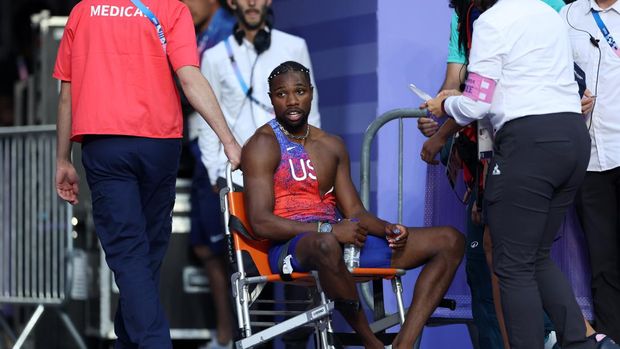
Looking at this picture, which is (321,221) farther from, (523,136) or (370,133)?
(523,136)

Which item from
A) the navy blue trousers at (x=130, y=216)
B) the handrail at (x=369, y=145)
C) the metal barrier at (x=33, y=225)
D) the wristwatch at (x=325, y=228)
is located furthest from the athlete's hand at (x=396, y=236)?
the metal barrier at (x=33, y=225)

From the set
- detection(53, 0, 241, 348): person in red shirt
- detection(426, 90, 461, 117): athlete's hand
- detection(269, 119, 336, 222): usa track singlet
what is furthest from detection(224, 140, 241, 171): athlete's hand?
detection(426, 90, 461, 117): athlete's hand

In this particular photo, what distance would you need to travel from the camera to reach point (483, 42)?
581cm

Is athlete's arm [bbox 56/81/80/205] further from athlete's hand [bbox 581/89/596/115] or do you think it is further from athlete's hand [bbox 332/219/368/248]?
athlete's hand [bbox 581/89/596/115]

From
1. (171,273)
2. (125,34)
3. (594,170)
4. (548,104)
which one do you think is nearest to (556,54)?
(548,104)

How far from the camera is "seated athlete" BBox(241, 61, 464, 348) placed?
6.15 meters

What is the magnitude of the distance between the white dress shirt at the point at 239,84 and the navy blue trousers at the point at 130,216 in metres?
1.88

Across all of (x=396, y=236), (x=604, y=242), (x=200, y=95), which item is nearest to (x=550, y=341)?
(x=604, y=242)

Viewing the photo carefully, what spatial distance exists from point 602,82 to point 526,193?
1.20m

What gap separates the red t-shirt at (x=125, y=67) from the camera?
620cm

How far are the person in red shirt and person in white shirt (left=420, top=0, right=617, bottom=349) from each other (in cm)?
122

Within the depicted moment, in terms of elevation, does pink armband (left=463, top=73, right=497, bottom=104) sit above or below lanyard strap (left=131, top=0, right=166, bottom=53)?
below

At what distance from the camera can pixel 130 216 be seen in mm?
6184

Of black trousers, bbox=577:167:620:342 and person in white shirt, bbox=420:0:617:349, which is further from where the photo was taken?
black trousers, bbox=577:167:620:342
